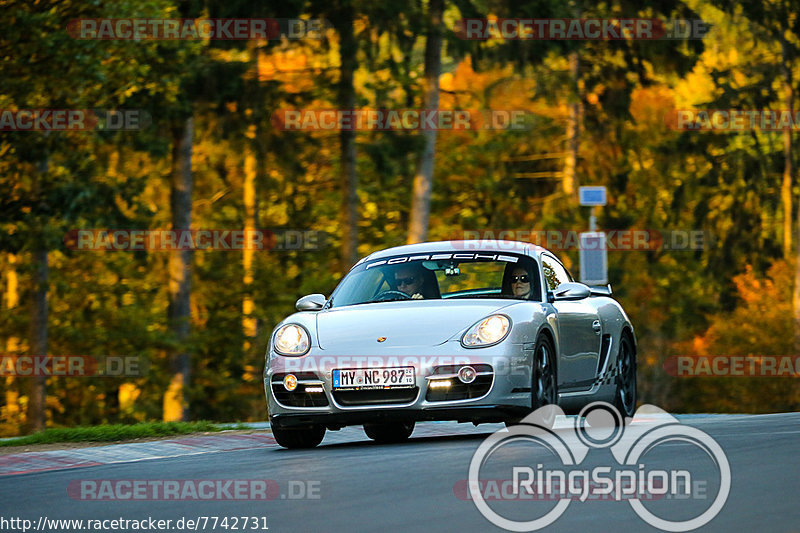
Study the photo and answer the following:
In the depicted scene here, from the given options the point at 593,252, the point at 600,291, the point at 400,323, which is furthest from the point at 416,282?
the point at 593,252

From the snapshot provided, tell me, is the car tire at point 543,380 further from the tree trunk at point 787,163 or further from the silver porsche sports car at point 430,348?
the tree trunk at point 787,163

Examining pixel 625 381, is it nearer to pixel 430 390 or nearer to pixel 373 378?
pixel 430 390

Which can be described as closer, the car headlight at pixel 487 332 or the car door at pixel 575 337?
the car headlight at pixel 487 332

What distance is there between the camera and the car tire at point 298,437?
1193cm

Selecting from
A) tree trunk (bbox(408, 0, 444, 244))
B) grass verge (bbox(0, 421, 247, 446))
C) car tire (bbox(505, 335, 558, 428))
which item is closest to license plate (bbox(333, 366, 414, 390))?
car tire (bbox(505, 335, 558, 428))

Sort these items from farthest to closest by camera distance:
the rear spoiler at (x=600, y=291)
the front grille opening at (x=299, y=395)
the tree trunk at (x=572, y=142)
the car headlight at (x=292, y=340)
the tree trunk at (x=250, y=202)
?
the tree trunk at (x=572, y=142)
the tree trunk at (x=250, y=202)
the rear spoiler at (x=600, y=291)
the car headlight at (x=292, y=340)
the front grille opening at (x=299, y=395)

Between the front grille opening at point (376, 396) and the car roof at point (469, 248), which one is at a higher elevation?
the car roof at point (469, 248)

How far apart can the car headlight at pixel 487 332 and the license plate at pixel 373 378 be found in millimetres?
486

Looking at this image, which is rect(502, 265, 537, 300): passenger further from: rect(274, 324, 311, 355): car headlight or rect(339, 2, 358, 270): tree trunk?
rect(339, 2, 358, 270): tree trunk

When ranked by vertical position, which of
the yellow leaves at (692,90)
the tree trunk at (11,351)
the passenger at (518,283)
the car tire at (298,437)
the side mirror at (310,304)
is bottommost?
the tree trunk at (11,351)

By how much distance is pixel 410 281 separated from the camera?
41.4 feet

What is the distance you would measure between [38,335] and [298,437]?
68.9 ft

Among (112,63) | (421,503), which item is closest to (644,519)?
(421,503)

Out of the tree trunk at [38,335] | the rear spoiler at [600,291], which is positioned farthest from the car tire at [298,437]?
the tree trunk at [38,335]
